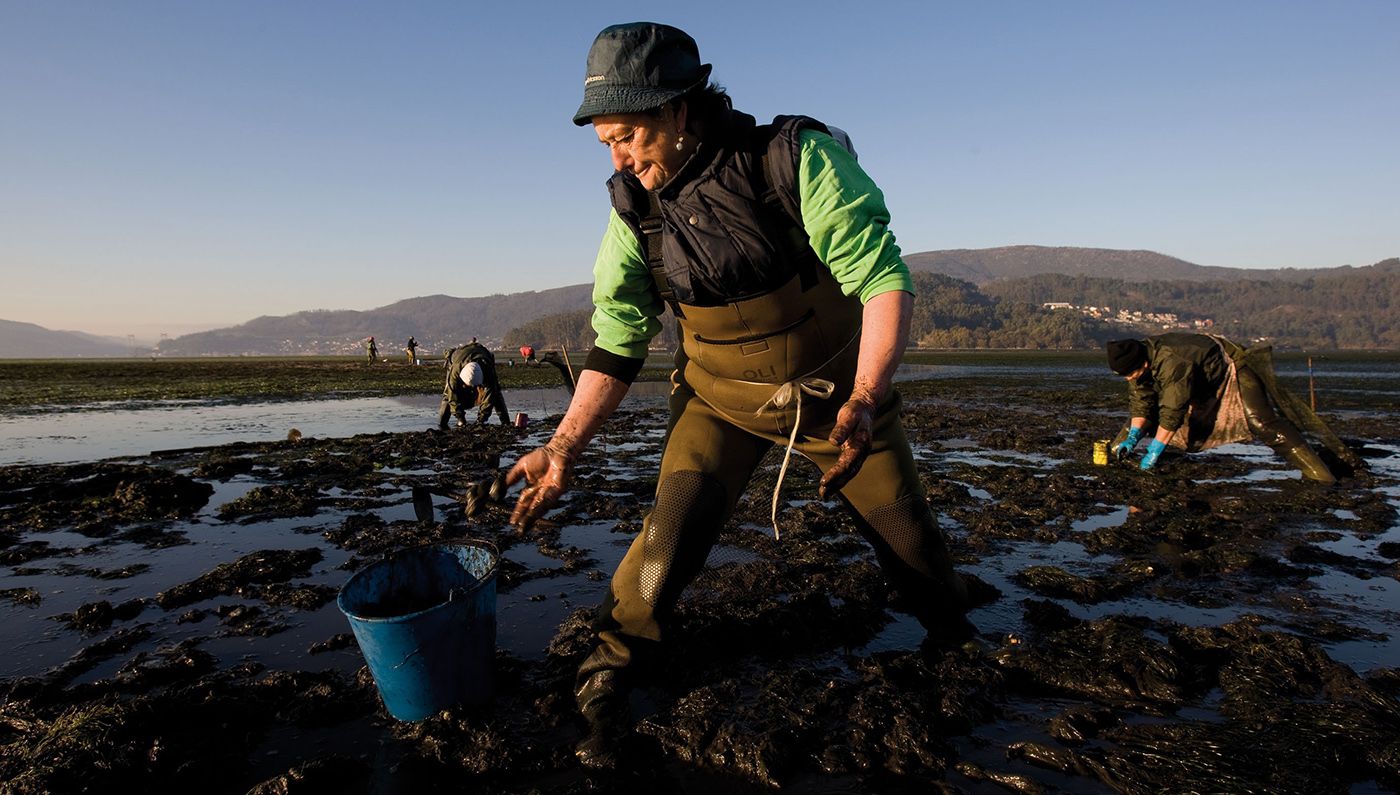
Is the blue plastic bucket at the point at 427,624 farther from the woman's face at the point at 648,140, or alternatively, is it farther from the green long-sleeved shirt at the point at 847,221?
the green long-sleeved shirt at the point at 847,221

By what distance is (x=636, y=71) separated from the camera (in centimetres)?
253

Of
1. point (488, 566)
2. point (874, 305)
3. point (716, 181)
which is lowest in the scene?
point (488, 566)

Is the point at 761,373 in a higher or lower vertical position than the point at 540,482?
higher

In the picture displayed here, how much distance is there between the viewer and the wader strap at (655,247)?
292 cm

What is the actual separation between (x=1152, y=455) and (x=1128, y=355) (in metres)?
1.54

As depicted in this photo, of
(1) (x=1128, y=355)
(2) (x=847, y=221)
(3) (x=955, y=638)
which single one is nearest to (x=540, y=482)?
(2) (x=847, y=221)

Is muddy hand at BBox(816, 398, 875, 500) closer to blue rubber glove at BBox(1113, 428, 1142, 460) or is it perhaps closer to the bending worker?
the bending worker

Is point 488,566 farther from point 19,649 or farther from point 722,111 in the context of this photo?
point 19,649

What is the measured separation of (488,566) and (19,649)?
3053 millimetres

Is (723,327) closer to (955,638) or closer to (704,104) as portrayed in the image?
(704,104)

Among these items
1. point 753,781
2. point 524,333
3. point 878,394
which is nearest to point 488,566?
point 753,781

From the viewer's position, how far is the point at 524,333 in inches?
7677

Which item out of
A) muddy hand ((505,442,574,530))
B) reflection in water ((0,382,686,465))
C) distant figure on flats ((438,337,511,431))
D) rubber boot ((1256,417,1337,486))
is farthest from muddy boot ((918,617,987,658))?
reflection in water ((0,382,686,465))

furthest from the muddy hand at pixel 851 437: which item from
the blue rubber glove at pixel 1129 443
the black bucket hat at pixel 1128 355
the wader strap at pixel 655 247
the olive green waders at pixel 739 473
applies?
the blue rubber glove at pixel 1129 443
